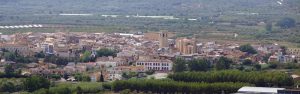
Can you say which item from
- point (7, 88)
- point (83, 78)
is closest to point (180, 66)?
point (83, 78)

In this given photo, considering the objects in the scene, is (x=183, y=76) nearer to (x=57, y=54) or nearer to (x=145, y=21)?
(x=57, y=54)

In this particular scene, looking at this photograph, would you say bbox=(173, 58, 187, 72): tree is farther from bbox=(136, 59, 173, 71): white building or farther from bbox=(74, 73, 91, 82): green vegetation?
bbox=(74, 73, 91, 82): green vegetation

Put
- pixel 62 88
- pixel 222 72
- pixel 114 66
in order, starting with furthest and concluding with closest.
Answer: pixel 114 66 < pixel 222 72 < pixel 62 88

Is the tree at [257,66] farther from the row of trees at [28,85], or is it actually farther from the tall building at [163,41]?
the row of trees at [28,85]

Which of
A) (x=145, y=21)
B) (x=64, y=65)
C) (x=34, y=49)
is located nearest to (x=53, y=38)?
(x=34, y=49)

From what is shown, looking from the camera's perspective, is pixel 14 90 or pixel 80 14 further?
pixel 80 14

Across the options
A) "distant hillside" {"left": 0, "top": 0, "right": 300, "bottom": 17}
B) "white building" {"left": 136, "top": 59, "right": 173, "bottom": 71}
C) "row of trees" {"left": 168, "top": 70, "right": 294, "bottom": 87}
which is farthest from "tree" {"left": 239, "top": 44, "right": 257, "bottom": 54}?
"distant hillside" {"left": 0, "top": 0, "right": 300, "bottom": 17}
